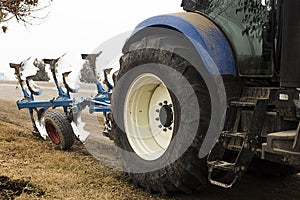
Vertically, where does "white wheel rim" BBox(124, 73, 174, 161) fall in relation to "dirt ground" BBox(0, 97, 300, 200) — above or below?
above

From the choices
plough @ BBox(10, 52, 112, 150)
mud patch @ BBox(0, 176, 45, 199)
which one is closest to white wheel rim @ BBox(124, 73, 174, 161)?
mud patch @ BBox(0, 176, 45, 199)

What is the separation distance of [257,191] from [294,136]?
140 centimetres

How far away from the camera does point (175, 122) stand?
319 centimetres

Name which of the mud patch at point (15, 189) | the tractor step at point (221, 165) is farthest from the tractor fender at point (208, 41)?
the mud patch at point (15, 189)

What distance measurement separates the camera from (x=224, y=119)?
296 cm

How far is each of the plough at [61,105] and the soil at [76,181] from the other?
0.35 meters

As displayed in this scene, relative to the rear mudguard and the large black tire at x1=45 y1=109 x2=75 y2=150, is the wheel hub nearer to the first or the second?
the rear mudguard

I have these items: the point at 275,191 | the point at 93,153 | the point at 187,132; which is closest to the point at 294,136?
the point at 187,132

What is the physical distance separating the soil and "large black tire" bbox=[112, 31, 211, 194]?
17 centimetres

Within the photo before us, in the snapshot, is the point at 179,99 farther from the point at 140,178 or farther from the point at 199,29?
the point at 140,178

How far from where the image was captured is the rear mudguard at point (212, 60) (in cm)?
301

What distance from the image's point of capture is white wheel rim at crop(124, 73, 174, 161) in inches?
143

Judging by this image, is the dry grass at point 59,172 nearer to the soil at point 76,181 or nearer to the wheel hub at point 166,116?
the soil at point 76,181

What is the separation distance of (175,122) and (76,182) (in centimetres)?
116
